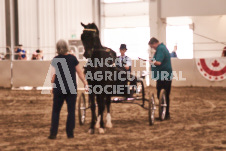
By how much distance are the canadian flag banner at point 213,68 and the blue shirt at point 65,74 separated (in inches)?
497

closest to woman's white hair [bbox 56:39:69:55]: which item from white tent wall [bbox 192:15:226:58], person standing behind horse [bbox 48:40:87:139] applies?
person standing behind horse [bbox 48:40:87:139]

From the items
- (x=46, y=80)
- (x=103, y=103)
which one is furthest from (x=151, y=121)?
(x=46, y=80)

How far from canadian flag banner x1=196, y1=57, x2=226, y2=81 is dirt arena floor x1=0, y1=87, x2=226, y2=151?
16.4 feet

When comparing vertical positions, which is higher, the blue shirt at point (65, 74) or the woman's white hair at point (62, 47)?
the woman's white hair at point (62, 47)

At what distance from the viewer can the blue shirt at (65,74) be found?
7613 millimetres

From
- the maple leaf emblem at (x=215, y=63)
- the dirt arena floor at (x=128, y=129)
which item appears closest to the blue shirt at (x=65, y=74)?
the dirt arena floor at (x=128, y=129)

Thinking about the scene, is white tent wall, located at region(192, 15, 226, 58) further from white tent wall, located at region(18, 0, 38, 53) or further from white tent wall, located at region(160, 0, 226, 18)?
white tent wall, located at region(18, 0, 38, 53)

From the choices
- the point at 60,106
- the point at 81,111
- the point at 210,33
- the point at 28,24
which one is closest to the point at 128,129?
the point at 81,111

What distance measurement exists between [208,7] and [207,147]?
15.3 metres

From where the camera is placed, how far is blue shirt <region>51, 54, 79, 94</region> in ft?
25.0

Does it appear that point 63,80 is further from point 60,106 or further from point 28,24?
point 28,24

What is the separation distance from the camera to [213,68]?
19.6 meters

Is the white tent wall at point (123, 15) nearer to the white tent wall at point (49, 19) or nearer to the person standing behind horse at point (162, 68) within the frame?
the white tent wall at point (49, 19)

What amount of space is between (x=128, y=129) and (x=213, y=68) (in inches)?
446
